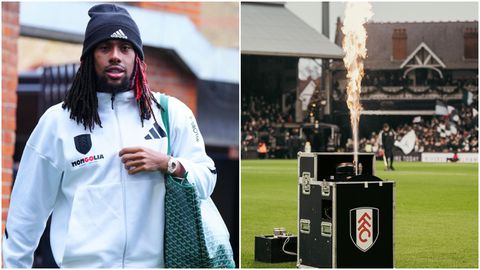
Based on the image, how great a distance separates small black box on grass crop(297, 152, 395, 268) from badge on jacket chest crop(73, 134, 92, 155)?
2.39 meters

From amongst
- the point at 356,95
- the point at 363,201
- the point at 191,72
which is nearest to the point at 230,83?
the point at 191,72

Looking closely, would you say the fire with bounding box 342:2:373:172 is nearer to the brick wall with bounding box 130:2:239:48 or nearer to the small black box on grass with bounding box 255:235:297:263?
the small black box on grass with bounding box 255:235:297:263

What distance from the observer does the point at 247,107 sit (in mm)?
8719

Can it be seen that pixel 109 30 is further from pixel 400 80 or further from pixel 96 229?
pixel 400 80

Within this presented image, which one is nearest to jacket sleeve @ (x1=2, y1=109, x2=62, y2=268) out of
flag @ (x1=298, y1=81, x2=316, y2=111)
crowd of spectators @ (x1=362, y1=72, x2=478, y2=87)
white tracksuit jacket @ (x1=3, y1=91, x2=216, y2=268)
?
white tracksuit jacket @ (x1=3, y1=91, x2=216, y2=268)

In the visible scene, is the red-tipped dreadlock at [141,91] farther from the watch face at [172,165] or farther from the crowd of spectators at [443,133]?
the crowd of spectators at [443,133]

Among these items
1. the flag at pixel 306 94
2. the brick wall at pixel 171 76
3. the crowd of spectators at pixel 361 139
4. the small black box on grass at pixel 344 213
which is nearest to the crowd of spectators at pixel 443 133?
the crowd of spectators at pixel 361 139

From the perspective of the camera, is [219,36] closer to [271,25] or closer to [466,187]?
[271,25]

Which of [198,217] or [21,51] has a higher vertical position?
[21,51]

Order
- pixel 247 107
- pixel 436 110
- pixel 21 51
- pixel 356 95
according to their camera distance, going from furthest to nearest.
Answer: pixel 247 107
pixel 436 110
pixel 356 95
pixel 21 51

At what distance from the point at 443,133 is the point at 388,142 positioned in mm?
564

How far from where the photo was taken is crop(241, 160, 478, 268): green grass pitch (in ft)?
22.1

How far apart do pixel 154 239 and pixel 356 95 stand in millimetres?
3755

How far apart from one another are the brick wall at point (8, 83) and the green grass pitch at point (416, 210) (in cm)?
200
